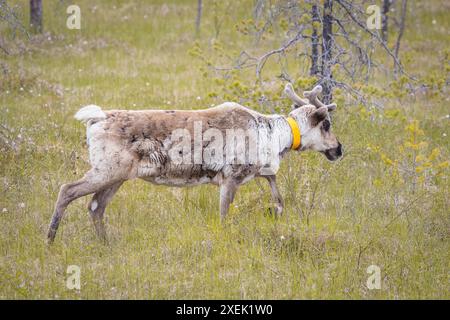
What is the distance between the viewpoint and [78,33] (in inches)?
746

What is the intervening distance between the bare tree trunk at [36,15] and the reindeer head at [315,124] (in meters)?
11.6

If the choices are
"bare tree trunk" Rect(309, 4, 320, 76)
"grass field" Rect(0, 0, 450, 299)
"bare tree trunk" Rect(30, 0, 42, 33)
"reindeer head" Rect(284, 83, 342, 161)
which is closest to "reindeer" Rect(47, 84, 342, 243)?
"reindeer head" Rect(284, 83, 342, 161)

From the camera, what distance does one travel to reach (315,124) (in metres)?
8.71

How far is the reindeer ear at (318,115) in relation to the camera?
8484 mm

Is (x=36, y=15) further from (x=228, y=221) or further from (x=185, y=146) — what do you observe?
(x=228, y=221)

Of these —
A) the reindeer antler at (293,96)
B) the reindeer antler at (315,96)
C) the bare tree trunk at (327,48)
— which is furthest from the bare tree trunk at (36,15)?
the reindeer antler at (315,96)

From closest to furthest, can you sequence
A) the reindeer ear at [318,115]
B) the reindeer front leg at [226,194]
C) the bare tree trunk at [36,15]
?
the reindeer front leg at [226,194] < the reindeer ear at [318,115] < the bare tree trunk at [36,15]

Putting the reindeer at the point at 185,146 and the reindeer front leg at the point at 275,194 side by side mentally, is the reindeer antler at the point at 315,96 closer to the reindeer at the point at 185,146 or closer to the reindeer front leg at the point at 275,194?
the reindeer at the point at 185,146

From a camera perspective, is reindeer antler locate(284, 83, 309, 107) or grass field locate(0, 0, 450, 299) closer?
grass field locate(0, 0, 450, 299)

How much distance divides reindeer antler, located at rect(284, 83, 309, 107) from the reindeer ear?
37 centimetres

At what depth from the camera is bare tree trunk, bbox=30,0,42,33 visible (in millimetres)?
18328

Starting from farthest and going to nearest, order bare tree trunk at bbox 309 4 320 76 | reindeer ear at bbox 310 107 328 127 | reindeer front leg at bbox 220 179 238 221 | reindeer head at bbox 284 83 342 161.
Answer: bare tree trunk at bbox 309 4 320 76, reindeer head at bbox 284 83 342 161, reindeer ear at bbox 310 107 328 127, reindeer front leg at bbox 220 179 238 221

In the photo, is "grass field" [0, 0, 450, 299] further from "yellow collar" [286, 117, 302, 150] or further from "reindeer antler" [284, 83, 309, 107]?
"reindeer antler" [284, 83, 309, 107]

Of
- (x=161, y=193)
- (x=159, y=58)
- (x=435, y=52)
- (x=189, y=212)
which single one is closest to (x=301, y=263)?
(x=189, y=212)
